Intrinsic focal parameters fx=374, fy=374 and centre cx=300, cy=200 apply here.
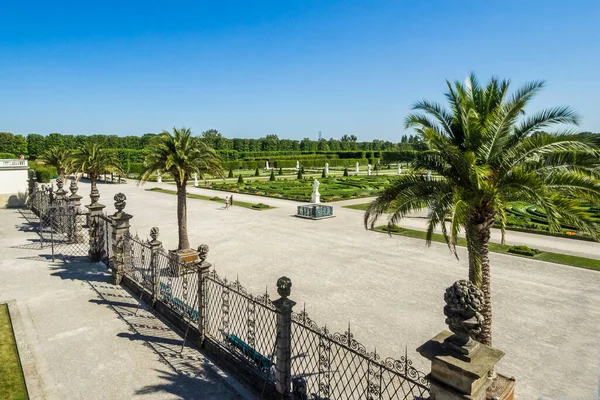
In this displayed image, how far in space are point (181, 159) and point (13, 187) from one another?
24.0 meters

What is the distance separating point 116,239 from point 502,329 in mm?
12575

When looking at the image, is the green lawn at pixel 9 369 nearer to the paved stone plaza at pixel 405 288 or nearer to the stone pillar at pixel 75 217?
the paved stone plaza at pixel 405 288

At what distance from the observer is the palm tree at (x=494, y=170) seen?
6.89 metres

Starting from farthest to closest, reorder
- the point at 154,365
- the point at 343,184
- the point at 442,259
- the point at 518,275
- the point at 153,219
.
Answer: the point at 343,184 → the point at 153,219 → the point at 442,259 → the point at 518,275 → the point at 154,365

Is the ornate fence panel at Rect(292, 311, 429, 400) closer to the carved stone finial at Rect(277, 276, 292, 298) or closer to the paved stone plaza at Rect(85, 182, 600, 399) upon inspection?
the carved stone finial at Rect(277, 276, 292, 298)

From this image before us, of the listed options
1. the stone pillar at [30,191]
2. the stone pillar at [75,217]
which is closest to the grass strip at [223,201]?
the stone pillar at [30,191]

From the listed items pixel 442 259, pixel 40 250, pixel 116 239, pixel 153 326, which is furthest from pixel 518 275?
pixel 40 250

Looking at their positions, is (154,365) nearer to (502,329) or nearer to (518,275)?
(502,329)

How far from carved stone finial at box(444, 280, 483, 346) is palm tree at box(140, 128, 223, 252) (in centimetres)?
1227

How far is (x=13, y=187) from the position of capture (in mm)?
30406

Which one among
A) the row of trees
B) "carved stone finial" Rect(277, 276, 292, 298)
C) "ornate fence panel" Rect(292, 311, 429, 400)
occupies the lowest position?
"ornate fence panel" Rect(292, 311, 429, 400)

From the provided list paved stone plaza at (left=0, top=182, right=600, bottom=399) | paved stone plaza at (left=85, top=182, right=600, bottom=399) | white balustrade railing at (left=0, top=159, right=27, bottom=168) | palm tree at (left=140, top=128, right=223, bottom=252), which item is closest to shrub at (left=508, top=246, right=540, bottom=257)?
paved stone plaza at (left=0, top=182, right=600, bottom=399)

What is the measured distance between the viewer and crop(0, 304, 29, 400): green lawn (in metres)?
7.32

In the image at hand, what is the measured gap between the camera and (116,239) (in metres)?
13.2
